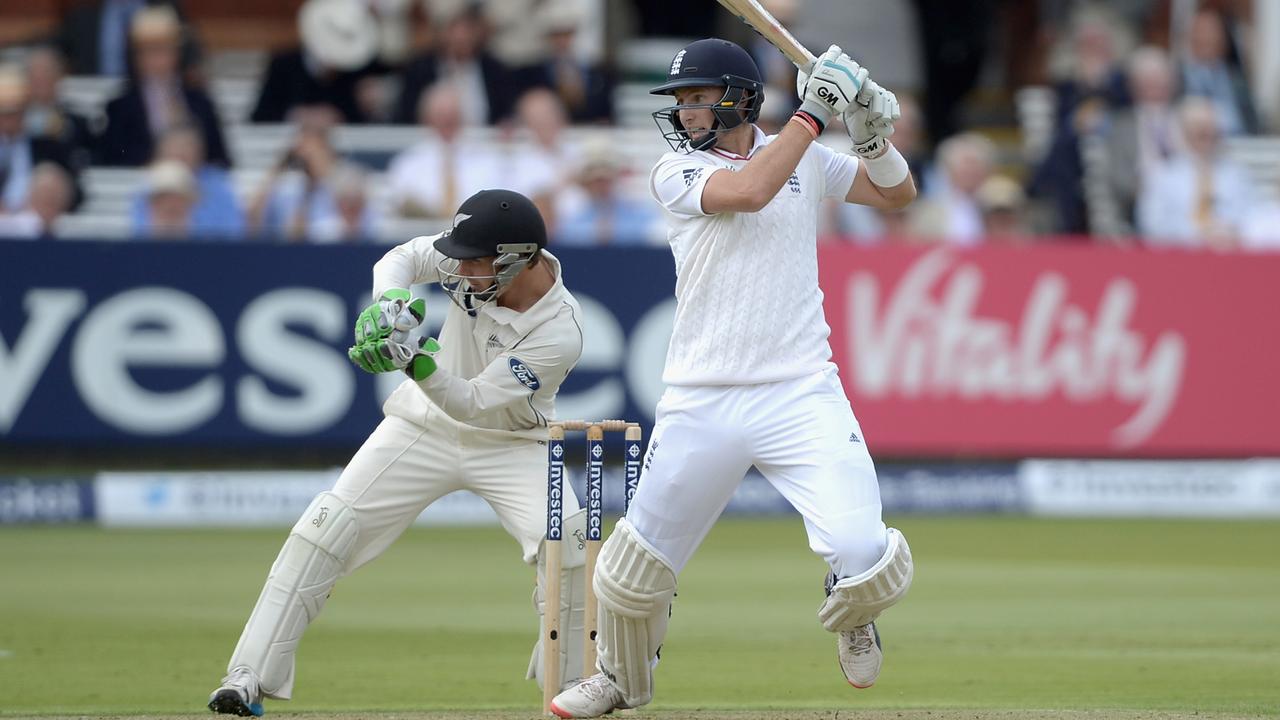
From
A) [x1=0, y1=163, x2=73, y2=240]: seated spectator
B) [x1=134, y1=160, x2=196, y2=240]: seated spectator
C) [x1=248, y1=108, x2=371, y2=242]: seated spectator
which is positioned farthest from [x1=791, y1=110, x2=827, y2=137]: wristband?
[x1=0, y1=163, x2=73, y2=240]: seated spectator

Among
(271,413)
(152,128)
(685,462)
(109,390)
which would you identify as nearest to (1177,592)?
(685,462)

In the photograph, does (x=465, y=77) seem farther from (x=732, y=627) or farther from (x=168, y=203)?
(x=732, y=627)

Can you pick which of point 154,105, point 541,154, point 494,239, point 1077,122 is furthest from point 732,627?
point 1077,122

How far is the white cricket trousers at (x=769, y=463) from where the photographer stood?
4977 millimetres

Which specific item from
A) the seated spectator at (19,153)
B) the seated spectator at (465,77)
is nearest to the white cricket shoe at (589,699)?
the seated spectator at (19,153)

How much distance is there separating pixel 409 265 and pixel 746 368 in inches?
46.6

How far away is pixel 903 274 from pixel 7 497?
526 cm

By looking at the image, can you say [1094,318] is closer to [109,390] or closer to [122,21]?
[109,390]

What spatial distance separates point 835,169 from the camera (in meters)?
5.30

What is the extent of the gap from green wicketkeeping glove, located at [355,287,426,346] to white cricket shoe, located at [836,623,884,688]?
1.39 metres

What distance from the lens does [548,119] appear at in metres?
12.2

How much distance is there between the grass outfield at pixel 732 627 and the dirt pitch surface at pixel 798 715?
26 millimetres

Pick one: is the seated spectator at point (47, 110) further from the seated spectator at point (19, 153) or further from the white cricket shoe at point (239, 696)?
the white cricket shoe at point (239, 696)

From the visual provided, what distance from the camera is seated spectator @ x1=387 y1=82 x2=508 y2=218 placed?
11.9 meters
